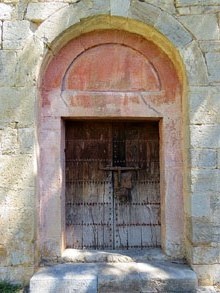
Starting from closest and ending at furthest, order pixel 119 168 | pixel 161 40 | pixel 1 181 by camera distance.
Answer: pixel 1 181 → pixel 161 40 → pixel 119 168

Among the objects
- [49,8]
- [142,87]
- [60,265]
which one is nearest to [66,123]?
[142,87]

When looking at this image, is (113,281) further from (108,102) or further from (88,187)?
(108,102)

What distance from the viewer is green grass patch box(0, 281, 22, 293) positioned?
11.2 ft

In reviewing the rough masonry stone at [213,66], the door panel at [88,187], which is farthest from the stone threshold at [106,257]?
the rough masonry stone at [213,66]

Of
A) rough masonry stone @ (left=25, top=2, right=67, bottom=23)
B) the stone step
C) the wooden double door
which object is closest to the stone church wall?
rough masonry stone @ (left=25, top=2, right=67, bottom=23)

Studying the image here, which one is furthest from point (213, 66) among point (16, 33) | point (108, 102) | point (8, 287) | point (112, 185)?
point (8, 287)

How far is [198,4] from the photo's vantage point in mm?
3787

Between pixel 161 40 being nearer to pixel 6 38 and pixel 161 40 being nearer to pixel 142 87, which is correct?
pixel 142 87

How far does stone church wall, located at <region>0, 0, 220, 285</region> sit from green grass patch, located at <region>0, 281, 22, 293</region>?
0.19ft

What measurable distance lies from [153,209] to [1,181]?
5.69ft

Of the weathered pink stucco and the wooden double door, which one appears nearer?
the weathered pink stucco

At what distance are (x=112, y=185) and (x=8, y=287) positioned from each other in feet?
5.08

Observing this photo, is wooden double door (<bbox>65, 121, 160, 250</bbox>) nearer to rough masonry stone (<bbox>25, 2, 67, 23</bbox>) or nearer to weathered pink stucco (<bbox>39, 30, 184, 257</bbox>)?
weathered pink stucco (<bbox>39, 30, 184, 257</bbox>)

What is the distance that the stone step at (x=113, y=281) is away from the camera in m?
3.41
